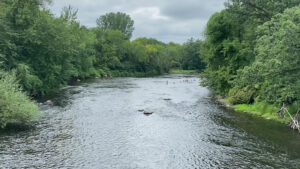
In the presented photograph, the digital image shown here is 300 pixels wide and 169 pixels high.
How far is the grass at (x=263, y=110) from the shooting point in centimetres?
3127

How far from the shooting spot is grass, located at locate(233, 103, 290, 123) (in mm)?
31270

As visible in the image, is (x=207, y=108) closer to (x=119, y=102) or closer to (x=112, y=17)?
(x=119, y=102)

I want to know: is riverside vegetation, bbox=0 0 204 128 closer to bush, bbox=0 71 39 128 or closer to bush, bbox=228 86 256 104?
bush, bbox=0 71 39 128

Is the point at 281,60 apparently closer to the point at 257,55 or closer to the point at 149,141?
the point at 257,55

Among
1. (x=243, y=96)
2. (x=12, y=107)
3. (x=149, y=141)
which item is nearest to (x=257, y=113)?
(x=243, y=96)

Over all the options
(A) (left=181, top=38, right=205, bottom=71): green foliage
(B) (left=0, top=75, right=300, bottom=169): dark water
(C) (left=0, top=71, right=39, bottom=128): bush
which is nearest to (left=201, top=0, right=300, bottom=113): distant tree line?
(B) (left=0, top=75, right=300, bottom=169): dark water

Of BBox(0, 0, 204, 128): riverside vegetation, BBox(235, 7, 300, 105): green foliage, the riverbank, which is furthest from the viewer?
the riverbank

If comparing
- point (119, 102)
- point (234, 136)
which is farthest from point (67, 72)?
point (234, 136)

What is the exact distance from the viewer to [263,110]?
34219mm

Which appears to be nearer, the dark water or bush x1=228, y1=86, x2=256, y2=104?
the dark water

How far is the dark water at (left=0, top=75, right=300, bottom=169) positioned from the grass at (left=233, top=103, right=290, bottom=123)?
164 centimetres

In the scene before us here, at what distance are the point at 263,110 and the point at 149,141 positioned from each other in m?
17.6

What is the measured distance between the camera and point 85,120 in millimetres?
30344

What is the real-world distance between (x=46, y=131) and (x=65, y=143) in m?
3.86
